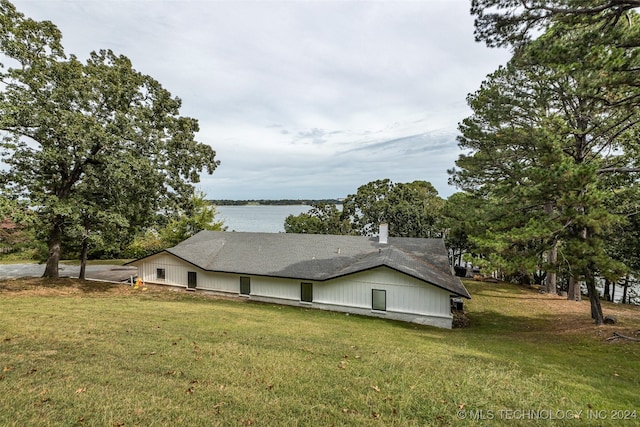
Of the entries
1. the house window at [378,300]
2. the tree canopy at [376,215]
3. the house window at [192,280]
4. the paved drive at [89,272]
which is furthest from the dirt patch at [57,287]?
the tree canopy at [376,215]

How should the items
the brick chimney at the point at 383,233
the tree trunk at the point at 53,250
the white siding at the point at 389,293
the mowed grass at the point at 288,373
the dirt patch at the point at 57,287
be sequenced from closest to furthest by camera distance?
the mowed grass at the point at 288,373, the white siding at the point at 389,293, the dirt patch at the point at 57,287, the tree trunk at the point at 53,250, the brick chimney at the point at 383,233

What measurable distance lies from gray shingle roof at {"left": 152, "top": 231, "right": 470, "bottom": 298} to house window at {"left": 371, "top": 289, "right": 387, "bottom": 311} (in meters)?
1.57

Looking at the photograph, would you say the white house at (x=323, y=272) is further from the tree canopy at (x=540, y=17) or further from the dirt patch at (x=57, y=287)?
the tree canopy at (x=540, y=17)

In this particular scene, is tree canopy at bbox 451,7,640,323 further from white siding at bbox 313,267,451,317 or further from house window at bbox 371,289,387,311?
house window at bbox 371,289,387,311

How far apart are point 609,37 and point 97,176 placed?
23.8m

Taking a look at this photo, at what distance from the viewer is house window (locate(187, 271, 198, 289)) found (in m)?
21.9

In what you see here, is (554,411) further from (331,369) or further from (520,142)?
(520,142)

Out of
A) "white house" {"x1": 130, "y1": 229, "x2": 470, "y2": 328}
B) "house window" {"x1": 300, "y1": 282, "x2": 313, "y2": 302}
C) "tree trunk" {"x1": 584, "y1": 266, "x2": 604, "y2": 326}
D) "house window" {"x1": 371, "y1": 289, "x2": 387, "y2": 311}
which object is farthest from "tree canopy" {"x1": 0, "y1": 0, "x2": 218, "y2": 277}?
"tree trunk" {"x1": 584, "y1": 266, "x2": 604, "y2": 326}

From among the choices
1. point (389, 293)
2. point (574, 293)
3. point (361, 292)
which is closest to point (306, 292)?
point (361, 292)

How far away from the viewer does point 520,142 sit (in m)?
16.2

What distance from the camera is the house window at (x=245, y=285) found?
20.6 meters

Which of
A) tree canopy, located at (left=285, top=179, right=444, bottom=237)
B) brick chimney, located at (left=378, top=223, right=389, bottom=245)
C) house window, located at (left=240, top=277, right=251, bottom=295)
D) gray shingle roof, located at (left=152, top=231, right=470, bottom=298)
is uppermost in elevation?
tree canopy, located at (left=285, top=179, right=444, bottom=237)

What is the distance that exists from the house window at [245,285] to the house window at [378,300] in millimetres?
8582

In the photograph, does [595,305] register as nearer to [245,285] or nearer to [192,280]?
[245,285]
